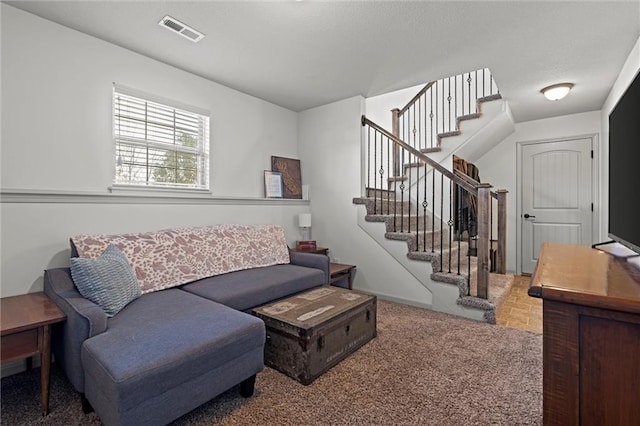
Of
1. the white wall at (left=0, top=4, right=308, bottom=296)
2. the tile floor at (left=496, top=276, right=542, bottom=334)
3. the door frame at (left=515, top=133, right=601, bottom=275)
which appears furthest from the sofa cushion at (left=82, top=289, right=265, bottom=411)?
the door frame at (left=515, top=133, right=601, bottom=275)

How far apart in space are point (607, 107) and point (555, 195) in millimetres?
1324

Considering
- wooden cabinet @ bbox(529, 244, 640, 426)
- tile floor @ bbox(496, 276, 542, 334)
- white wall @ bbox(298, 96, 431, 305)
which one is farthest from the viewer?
white wall @ bbox(298, 96, 431, 305)

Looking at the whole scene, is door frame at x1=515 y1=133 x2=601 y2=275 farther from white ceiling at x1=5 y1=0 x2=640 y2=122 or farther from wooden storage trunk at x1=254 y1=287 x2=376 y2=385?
wooden storage trunk at x1=254 y1=287 x2=376 y2=385

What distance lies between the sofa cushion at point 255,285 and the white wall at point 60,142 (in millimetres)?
868

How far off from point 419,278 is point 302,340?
1822 mm

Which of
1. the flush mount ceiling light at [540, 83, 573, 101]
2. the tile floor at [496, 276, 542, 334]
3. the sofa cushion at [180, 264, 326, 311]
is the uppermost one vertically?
the flush mount ceiling light at [540, 83, 573, 101]

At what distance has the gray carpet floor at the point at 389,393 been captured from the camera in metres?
1.54

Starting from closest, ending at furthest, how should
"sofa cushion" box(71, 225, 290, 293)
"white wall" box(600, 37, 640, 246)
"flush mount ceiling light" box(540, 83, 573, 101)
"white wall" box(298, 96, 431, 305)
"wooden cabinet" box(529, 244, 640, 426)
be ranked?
1. "wooden cabinet" box(529, 244, 640, 426)
2. "sofa cushion" box(71, 225, 290, 293)
3. "white wall" box(600, 37, 640, 246)
4. "flush mount ceiling light" box(540, 83, 573, 101)
5. "white wall" box(298, 96, 431, 305)

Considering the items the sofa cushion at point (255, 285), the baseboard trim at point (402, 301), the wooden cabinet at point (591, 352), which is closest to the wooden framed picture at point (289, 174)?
the sofa cushion at point (255, 285)

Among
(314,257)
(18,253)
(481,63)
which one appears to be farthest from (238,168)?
(481,63)

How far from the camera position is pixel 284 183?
4090 mm

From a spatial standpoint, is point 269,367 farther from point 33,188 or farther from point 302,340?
point 33,188

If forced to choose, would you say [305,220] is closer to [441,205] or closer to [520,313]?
[441,205]

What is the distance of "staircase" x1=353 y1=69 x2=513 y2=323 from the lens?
289 centimetres
